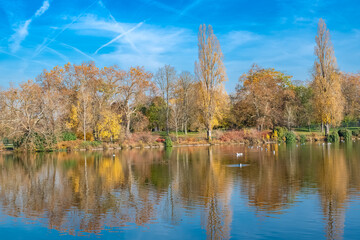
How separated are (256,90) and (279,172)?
3838cm

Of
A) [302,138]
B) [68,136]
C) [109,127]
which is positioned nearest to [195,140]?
[109,127]

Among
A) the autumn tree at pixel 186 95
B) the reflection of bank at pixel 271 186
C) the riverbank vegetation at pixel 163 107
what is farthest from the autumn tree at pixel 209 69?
the reflection of bank at pixel 271 186

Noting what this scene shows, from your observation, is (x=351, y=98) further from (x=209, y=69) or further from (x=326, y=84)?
(x=209, y=69)

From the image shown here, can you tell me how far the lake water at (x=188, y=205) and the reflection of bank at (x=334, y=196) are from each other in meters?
0.03

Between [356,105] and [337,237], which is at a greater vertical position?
[356,105]

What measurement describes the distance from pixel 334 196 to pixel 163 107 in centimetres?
4832

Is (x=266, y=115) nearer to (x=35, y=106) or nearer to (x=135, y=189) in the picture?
(x=35, y=106)

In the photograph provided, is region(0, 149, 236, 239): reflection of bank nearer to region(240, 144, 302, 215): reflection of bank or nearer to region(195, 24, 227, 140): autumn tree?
region(240, 144, 302, 215): reflection of bank

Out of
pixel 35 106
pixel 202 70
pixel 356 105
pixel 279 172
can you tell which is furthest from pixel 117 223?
pixel 356 105

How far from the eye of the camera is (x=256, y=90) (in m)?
54.7

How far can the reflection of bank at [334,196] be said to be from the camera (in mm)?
8448

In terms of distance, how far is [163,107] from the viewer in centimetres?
5906

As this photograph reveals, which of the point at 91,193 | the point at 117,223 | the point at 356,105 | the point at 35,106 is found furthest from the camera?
the point at 356,105

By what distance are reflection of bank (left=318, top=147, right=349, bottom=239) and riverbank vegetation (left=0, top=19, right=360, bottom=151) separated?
27211mm
